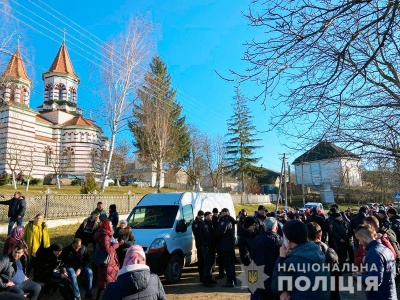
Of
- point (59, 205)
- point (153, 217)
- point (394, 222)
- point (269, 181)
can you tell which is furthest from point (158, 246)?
point (269, 181)

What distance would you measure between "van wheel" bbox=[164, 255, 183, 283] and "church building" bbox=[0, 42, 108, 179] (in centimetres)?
2823

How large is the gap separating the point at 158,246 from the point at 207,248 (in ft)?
4.11

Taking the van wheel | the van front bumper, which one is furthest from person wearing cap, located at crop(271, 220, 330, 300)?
the van wheel

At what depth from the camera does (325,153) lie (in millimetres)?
6230

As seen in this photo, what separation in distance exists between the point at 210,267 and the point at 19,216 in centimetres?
776

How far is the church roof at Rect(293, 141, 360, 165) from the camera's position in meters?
5.70

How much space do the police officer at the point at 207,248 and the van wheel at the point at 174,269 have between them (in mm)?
701

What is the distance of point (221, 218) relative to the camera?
8.26 meters

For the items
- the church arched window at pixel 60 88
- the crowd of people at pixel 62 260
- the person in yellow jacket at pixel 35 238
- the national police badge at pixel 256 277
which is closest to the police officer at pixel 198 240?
the crowd of people at pixel 62 260

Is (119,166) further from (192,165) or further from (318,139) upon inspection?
(318,139)

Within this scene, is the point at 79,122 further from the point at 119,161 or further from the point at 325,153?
the point at 325,153

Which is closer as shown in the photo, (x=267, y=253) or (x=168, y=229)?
(x=267, y=253)

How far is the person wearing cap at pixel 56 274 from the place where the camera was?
22.9ft

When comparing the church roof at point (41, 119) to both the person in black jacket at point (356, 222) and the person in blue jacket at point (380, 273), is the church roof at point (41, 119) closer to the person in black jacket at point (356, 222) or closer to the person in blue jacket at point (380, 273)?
the person in black jacket at point (356, 222)
